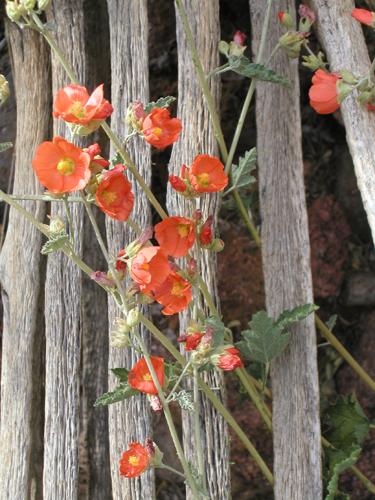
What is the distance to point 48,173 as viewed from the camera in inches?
49.9

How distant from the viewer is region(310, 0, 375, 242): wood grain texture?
146 centimetres

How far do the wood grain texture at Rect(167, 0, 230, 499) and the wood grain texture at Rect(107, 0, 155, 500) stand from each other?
7 centimetres

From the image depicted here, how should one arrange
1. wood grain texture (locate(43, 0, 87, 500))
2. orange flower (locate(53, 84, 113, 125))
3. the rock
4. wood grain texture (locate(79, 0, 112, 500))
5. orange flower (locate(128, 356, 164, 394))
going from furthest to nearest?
the rock, wood grain texture (locate(79, 0, 112, 500)), wood grain texture (locate(43, 0, 87, 500)), orange flower (locate(128, 356, 164, 394)), orange flower (locate(53, 84, 113, 125))

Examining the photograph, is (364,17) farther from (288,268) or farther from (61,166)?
(61,166)

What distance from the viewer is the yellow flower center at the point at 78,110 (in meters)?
1.26

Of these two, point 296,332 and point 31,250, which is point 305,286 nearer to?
point 296,332

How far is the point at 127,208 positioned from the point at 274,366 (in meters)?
0.44

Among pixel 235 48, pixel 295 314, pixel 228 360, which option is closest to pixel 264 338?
pixel 295 314

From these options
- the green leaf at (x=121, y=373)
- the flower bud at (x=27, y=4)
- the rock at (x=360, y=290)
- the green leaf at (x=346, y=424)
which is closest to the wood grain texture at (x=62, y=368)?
the green leaf at (x=121, y=373)

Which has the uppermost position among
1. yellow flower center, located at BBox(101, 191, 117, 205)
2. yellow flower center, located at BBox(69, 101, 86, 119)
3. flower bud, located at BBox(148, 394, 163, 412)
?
yellow flower center, located at BBox(69, 101, 86, 119)

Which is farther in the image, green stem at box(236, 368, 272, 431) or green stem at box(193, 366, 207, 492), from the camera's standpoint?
green stem at box(236, 368, 272, 431)

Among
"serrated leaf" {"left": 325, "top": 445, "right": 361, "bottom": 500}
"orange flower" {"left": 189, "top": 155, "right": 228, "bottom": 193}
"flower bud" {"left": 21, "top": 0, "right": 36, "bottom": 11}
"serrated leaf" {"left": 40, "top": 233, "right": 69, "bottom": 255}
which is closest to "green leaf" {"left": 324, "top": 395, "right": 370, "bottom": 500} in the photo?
"serrated leaf" {"left": 325, "top": 445, "right": 361, "bottom": 500}

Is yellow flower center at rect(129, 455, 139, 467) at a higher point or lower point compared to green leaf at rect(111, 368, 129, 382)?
lower

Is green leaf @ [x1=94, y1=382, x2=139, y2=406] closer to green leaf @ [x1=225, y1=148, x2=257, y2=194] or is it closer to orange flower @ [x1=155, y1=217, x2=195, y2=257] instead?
orange flower @ [x1=155, y1=217, x2=195, y2=257]
